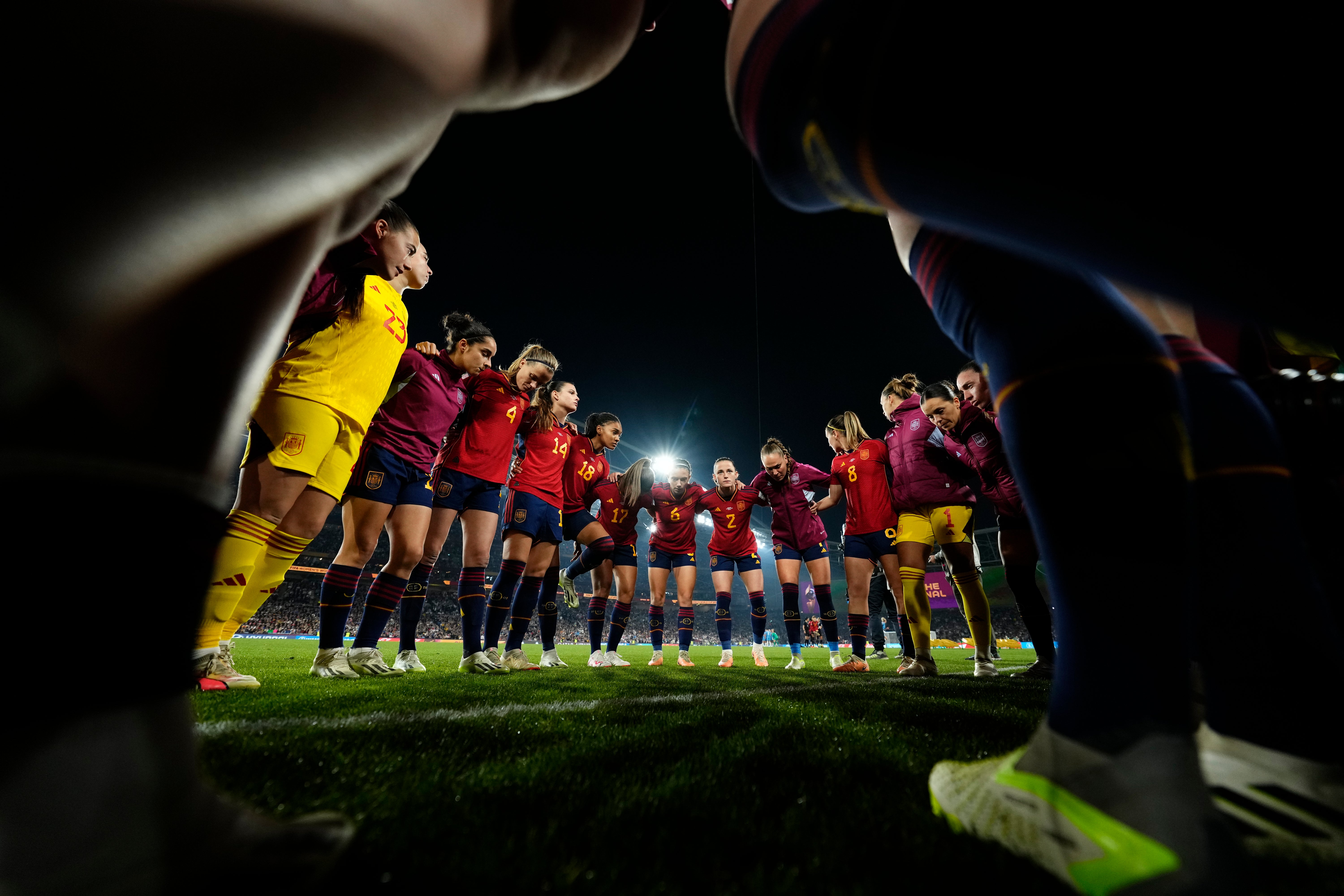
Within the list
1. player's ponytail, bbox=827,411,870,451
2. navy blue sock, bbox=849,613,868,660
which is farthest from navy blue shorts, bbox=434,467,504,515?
player's ponytail, bbox=827,411,870,451

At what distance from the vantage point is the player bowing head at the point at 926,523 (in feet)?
13.7

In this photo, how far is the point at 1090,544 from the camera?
24.0 inches

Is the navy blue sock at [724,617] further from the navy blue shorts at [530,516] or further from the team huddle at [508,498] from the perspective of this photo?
the navy blue shorts at [530,516]

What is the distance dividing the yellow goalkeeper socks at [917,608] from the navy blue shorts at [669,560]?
2.94 meters

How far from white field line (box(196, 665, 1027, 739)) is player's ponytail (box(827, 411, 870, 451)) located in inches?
141

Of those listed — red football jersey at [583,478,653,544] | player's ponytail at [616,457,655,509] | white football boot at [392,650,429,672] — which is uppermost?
player's ponytail at [616,457,655,509]

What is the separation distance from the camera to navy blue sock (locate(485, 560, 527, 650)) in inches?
168

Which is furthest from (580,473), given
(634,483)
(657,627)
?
(657,627)

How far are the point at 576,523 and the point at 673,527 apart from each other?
5.93ft

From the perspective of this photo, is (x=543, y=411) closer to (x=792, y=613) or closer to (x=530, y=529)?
(x=530, y=529)

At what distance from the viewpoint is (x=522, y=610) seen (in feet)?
14.5

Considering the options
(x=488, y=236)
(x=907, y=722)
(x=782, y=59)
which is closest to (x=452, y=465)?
(x=907, y=722)

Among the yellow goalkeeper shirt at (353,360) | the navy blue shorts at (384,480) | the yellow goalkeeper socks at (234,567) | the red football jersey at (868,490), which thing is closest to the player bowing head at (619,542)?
the red football jersey at (868,490)

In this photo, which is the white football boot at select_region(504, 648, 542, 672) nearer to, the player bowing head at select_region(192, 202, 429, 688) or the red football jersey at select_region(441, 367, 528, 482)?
the red football jersey at select_region(441, 367, 528, 482)
